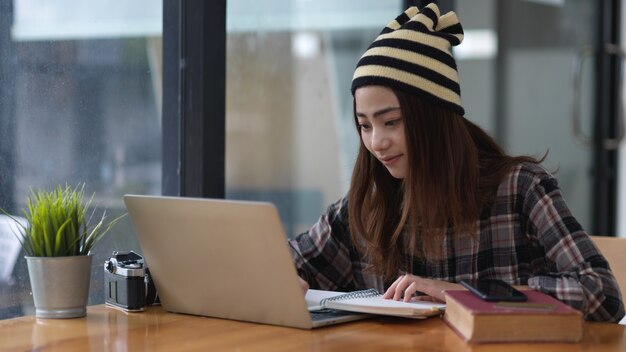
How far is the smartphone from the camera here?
149cm

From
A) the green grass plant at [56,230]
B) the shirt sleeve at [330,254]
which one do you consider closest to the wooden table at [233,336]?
the green grass plant at [56,230]

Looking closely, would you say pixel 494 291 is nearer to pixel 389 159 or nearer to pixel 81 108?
pixel 389 159

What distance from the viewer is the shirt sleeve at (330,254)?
2104 millimetres

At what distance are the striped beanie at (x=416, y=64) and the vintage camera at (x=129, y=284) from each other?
1.87ft

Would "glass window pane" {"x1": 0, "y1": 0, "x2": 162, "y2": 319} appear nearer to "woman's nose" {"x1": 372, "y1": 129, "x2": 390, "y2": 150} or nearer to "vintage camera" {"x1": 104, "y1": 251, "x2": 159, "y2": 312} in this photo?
"vintage camera" {"x1": 104, "y1": 251, "x2": 159, "y2": 312}

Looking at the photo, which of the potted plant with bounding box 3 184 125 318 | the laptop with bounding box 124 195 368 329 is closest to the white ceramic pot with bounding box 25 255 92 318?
the potted plant with bounding box 3 184 125 318

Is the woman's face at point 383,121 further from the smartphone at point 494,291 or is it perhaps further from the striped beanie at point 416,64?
the smartphone at point 494,291

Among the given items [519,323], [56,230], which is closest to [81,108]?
[56,230]

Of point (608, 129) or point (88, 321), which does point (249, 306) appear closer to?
point (88, 321)

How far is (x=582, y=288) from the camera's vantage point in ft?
5.54

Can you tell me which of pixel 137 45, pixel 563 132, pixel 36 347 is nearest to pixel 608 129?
pixel 563 132

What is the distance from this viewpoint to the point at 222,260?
5.22ft

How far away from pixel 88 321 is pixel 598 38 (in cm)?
393

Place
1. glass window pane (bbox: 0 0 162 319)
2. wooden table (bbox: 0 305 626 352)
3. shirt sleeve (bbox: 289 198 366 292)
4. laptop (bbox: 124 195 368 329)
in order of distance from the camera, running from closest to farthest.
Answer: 1. wooden table (bbox: 0 305 626 352)
2. laptop (bbox: 124 195 368 329)
3. glass window pane (bbox: 0 0 162 319)
4. shirt sleeve (bbox: 289 198 366 292)
